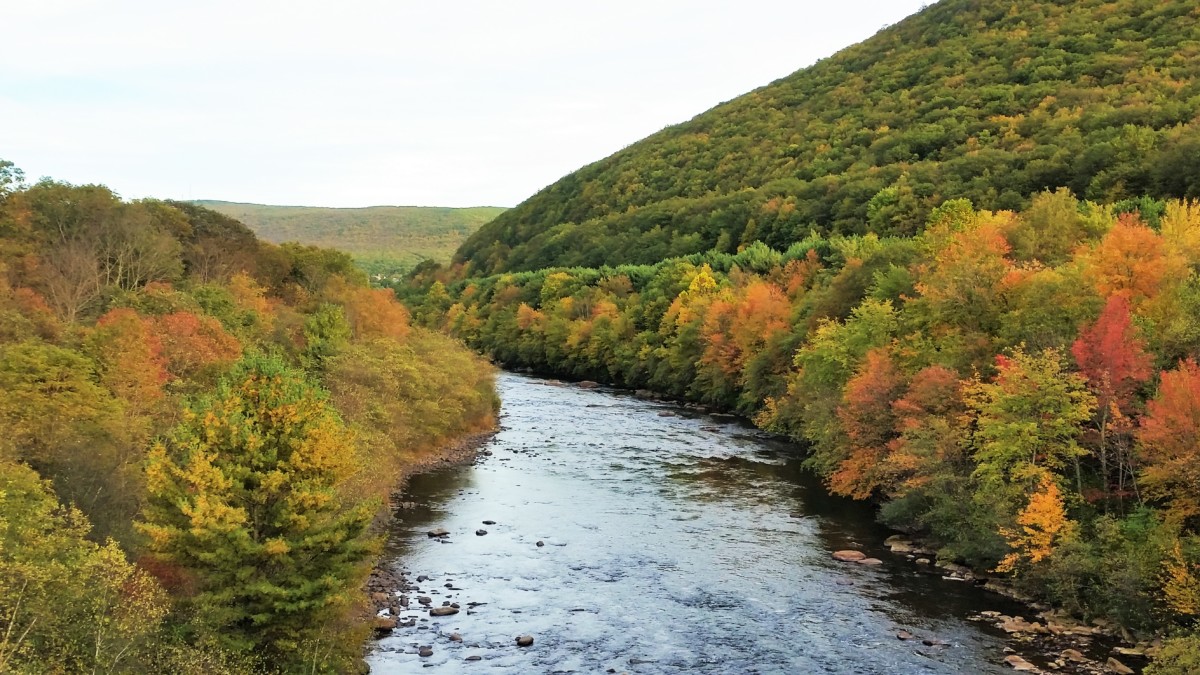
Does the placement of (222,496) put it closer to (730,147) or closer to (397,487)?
(397,487)

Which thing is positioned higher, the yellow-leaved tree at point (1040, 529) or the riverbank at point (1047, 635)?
the yellow-leaved tree at point (1040, 529)

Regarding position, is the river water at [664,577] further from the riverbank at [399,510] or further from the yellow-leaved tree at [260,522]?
the yellow-leaved tree at [260,522]

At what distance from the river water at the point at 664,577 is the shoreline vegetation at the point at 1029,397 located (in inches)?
113

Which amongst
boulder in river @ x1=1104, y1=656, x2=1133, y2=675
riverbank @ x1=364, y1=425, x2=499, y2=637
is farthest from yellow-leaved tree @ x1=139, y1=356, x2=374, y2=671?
boulder in river @ x1=1104, y1=656, x2=1133, y2=675

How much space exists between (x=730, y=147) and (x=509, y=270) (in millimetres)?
49304

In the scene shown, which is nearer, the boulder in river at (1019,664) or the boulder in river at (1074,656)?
the boulder in river at (1019,664)

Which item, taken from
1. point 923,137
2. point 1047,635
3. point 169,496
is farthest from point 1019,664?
point 923,137

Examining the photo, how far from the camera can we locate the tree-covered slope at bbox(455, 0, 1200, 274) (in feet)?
270

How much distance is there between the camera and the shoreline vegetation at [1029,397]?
95.7 ft

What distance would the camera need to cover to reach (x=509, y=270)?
168875 mm

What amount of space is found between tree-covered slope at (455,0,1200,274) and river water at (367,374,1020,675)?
1770 inches

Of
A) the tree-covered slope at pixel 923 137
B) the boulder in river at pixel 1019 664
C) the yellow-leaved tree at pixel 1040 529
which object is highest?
the tree-covered slope at pixel 923 137

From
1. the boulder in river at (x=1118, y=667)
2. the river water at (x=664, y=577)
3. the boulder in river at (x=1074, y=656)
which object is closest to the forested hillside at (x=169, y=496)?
the river water at (x=664, y=577)

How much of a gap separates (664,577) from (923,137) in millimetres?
88719
